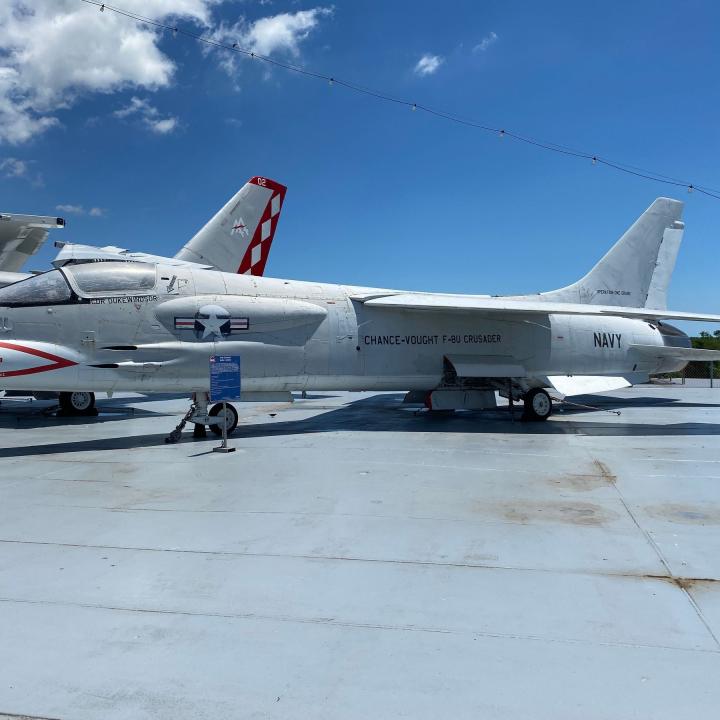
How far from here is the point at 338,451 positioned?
27.6 ft

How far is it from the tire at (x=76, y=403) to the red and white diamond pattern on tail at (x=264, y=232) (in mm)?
5812

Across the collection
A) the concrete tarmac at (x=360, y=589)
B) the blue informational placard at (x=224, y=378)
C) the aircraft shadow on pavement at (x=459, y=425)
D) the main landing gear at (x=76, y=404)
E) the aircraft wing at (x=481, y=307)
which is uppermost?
the aircraft wing at (x=481, y=307)

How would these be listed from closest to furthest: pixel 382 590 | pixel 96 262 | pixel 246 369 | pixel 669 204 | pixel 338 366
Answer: pixel 382 590 < pixel 96 262 < pixel 246 369 < pixel 338 366 < pixel 669 204

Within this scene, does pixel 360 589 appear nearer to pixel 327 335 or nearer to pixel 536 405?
pixel 327 335

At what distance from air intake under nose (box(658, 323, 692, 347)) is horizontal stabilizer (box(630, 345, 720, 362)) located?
Result: 16 centimetres

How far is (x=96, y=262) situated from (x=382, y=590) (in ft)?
25.2

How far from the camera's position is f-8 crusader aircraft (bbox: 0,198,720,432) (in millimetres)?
8680

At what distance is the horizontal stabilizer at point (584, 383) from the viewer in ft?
43.1

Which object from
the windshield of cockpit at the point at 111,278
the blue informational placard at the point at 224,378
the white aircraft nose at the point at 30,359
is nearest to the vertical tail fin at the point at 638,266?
the blue informational placard at the point at 224,378

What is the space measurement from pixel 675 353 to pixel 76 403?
14.2 m

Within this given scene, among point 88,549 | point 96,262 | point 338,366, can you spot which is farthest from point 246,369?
point 88,549

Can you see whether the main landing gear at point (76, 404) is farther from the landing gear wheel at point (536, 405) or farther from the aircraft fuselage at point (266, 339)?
the landing gear wheel at point (536, 405)

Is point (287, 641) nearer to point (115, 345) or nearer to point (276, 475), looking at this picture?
point (276, 475)

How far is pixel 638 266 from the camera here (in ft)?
50.6
